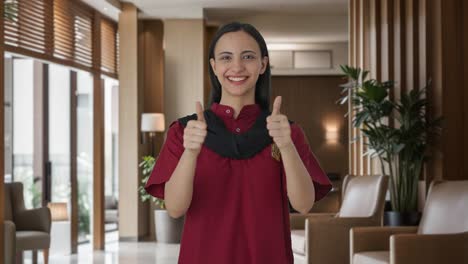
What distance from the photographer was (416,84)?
7555 millimetres

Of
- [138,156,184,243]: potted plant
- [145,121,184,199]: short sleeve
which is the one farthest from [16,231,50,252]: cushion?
[145,121,184,199]: short sleeve

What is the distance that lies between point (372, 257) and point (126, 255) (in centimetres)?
485

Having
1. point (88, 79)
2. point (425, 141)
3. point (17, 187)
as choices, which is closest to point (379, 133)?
point (425, 141)

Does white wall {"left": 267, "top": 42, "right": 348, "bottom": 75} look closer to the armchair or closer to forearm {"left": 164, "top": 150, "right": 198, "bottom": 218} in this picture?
the armchair

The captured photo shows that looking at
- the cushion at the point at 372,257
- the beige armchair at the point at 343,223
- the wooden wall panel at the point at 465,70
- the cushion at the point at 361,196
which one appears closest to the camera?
the cushion at the point at 372,257

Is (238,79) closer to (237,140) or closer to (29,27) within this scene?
(237,140)

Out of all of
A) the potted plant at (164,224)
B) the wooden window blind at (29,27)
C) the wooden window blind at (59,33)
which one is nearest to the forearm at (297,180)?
the wooden window blind at (59,33)

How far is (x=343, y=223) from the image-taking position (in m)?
6.33

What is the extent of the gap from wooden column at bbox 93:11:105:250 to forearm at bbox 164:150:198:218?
29.8ft

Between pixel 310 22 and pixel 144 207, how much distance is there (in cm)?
373

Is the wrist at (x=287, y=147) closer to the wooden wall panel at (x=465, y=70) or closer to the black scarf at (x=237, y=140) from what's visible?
the black scarf at (x=237, y=140)

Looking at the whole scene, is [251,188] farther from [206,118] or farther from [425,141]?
[425,141]

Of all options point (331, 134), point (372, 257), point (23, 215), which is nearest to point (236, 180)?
point (372, 257)

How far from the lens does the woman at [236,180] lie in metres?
1.77
